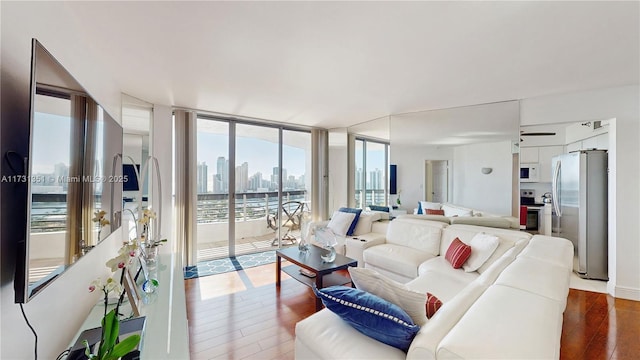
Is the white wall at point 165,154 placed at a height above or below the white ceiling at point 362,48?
below

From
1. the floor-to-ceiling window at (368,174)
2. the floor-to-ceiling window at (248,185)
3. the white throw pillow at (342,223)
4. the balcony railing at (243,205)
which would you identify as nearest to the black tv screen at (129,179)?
the floor-to-ceiling window at (248,185)

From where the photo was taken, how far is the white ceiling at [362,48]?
159cm

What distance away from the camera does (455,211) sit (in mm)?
3746

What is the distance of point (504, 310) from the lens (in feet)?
3.84

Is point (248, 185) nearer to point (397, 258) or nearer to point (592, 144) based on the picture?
point (397, 258)

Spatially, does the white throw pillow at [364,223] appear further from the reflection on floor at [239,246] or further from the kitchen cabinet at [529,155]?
the kitchen cabinet at [529,155]

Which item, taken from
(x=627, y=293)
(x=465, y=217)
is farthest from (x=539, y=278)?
(x=627, y=293)

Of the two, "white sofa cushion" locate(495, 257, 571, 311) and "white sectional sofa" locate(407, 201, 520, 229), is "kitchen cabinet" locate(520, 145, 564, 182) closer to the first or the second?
"white sectional sofa" locate(407, 201, 520, 229)

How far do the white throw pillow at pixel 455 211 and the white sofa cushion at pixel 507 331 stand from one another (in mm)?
2527

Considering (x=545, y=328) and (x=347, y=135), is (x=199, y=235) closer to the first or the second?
(x=347, y=135)

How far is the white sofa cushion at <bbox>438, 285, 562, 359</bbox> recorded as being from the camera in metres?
0.93

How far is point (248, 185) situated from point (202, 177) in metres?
0.81

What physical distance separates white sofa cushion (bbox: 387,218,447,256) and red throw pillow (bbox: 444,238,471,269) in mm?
377

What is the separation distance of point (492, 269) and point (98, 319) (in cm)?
271
